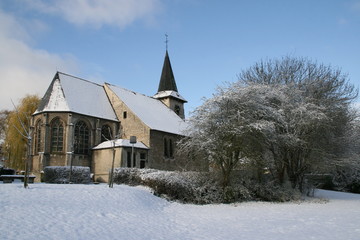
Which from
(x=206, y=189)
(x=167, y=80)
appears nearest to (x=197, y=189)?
(x=206, y=189)

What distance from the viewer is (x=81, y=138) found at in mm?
28141

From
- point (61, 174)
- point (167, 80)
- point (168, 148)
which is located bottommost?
point (61, 174)

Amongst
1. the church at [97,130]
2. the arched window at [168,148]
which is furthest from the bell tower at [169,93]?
the arched window at [168,148]

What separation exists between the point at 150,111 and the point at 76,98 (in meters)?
7.96

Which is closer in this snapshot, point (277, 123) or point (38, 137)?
point (277, 123)

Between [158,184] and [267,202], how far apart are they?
573cm

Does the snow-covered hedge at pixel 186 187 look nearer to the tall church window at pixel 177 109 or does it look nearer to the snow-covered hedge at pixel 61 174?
the snow-covered hedge at pixel 61 174

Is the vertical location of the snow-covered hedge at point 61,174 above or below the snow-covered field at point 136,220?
above

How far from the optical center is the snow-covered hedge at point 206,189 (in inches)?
636

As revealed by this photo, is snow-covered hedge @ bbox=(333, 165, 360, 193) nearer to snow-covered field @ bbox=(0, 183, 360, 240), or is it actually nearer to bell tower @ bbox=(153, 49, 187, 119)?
snow-covered field @ bbox=(0, 183, 360, 240)

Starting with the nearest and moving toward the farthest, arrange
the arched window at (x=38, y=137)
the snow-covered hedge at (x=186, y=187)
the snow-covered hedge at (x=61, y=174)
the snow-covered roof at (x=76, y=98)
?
the snow-covered hedge at (x=186, y=187), the snow-covered hedge at (x=61, y=174), the arched window at (x=38, y=137), the snow-covered roof at (x=76, y=98)

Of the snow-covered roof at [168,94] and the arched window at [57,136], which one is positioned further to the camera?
the snow-covered roof at [168,94]

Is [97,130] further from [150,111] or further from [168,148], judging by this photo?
[168,148]

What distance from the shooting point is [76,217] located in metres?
9.71
